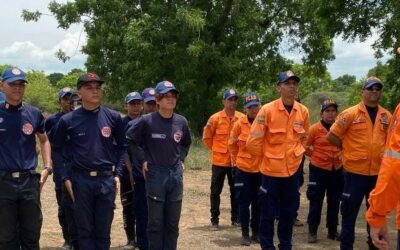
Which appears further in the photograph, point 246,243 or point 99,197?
point 246,243

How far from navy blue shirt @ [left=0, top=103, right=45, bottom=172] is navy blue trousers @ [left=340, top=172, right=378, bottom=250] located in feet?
11.5

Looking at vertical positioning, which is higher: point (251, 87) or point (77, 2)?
point (77, 2)

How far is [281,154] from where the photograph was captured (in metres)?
5.86

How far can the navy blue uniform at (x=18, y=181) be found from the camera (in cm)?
498

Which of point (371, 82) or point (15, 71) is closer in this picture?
point (15, 71)

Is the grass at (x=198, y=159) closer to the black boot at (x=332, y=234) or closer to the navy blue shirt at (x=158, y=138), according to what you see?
the black boot at (x=332, y=234)

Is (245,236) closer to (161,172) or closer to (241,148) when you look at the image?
(241,148)

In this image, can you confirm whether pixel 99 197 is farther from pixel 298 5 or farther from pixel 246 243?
pixel 298 5

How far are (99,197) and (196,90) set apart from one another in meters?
16.3

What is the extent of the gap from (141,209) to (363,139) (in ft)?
9.19

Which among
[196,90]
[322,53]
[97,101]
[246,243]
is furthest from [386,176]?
[322,53]

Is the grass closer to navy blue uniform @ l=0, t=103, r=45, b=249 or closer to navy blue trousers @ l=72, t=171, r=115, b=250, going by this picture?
navy blue trousers @ l=72, t=171, r=115, b=250

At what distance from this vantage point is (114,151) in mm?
5477

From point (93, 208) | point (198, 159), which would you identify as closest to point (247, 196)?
point (93, 208)
